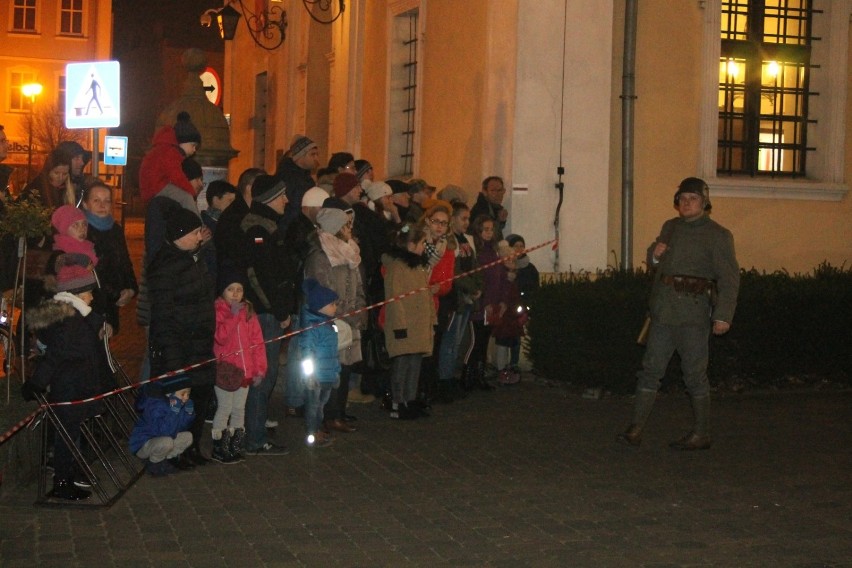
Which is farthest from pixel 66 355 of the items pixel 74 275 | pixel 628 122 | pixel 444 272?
pixel 628 122

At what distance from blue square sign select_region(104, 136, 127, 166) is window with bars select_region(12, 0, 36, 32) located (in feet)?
116

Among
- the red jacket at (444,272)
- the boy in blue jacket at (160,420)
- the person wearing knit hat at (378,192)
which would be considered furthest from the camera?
the person wearing knit hat at (378,192)

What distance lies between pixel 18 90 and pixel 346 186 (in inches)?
1977

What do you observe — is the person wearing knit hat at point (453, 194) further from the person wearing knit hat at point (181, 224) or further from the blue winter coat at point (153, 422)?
the blue winter coat at point (153, 422)

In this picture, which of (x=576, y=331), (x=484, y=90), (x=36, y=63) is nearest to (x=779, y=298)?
(x=576, y=331)

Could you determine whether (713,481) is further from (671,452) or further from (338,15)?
(338,15)

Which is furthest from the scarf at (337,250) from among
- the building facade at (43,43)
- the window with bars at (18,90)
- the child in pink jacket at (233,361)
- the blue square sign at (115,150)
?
the window with bars at (18,90)

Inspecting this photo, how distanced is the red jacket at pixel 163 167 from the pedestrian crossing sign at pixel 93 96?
3.66 meters

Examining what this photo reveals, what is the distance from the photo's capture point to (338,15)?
19578 millimetres

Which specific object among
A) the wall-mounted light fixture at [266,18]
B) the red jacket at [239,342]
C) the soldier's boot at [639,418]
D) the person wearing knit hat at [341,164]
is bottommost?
the soldier's boot at [639,418]

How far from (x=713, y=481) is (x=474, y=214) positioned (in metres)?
5.15

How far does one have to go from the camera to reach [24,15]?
58.2 meters

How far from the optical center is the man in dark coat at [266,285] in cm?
913

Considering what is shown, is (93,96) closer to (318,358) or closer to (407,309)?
(407,309)
